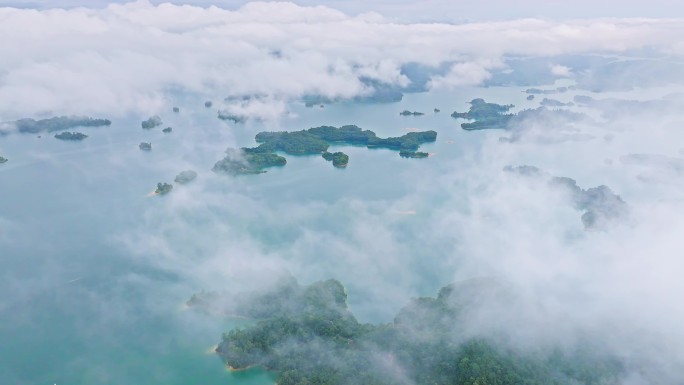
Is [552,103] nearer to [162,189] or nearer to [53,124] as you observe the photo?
[162,189]

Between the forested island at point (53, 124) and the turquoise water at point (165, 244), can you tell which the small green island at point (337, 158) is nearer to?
the turquoise water at point (165, 244)

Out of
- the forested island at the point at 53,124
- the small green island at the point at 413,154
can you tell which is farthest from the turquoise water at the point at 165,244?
the forested island at the point at 53,124

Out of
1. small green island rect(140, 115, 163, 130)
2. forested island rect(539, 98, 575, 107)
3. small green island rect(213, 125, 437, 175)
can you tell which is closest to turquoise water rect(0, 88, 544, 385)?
small green island rect(213, 125, 437, 175)

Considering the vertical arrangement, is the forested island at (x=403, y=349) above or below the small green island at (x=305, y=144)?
below

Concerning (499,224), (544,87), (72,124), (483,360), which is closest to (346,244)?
(499,224)

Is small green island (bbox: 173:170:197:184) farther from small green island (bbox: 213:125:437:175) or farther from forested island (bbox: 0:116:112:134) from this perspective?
forested island (bbox: 0:116:112:134)

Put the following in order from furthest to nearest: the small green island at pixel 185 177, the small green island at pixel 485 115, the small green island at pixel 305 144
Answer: the small green island at pixel 485 115, the small green island at pixel 305 144, the small green island at pixel 185 177

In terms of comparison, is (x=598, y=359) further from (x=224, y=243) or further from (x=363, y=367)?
(x=224, y=243)
